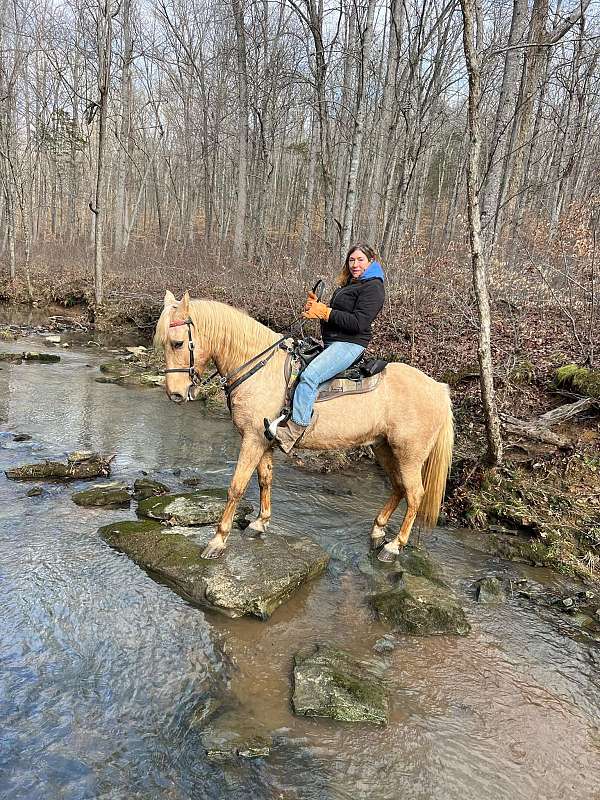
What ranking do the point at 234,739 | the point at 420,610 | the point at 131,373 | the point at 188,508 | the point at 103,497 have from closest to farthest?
the point at 234,739, the point at 420,610, the point at 188,508, the point at 103,497, the point at 131,373

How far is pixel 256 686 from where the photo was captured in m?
3.80

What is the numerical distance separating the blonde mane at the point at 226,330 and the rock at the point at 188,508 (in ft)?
6.88

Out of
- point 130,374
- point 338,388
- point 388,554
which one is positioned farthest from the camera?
point 130,374

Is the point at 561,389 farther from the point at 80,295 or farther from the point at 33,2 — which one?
the point at 33,2

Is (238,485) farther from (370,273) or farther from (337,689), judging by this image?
(370,273)

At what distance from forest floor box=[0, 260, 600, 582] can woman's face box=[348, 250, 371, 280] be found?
234 cm

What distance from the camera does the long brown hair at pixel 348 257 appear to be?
16.6 feet

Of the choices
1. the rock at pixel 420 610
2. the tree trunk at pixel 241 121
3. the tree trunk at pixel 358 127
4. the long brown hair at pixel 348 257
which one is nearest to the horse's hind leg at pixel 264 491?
the rock at pixel 420 610

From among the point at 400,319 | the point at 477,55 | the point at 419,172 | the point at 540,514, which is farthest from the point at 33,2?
the point at 540,514

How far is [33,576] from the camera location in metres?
4.82

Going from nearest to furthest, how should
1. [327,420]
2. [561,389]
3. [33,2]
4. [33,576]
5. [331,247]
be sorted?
[33,576] → [327,420] → [561,389] → [331,247] → [33,2]

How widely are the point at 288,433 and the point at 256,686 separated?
2.31 meters

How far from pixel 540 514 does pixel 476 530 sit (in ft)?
2.71

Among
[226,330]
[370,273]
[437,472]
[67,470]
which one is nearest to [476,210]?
[370,273]
